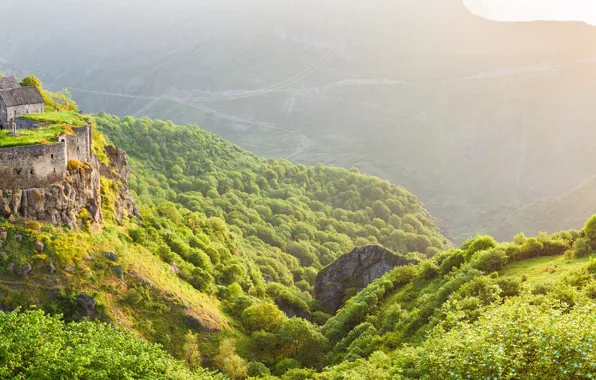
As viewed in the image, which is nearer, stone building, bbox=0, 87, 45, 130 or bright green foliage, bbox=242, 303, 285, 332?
stone building, bbox=0, 87, 45, 130

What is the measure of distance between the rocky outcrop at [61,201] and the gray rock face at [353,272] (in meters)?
33.8

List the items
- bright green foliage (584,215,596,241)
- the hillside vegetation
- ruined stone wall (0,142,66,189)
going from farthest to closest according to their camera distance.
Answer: bright green foliage (584,215,596,241)
ruined stone wall (0,142,66,189)
the hillside vegetation

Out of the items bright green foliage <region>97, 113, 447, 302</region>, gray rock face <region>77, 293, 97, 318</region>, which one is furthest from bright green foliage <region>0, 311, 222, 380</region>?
bright green foliage <region>97, 113, 447, 302</region>

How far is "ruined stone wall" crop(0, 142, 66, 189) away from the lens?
42750mm

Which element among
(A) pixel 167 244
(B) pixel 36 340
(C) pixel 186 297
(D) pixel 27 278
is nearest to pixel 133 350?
(B) pixel 36 340

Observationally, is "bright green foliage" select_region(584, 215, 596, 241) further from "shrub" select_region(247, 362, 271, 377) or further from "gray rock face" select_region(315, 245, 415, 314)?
"shrub" select_region(247, 362, 271, 377)

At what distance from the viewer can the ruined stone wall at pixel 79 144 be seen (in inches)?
1887

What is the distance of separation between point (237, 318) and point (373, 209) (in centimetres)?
8855

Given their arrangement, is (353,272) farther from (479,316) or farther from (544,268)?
(479,316)

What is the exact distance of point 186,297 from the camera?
51500 mm

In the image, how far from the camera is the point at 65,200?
1801 inches

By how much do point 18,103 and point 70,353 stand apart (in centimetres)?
3321

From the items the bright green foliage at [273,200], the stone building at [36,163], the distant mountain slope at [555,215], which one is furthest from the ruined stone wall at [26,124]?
the distant mountain slope at [555,215]

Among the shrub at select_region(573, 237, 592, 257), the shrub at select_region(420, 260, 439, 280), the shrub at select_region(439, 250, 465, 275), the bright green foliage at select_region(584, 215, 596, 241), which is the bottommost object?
the shrub at select_region(420, 260, 439, 280)
